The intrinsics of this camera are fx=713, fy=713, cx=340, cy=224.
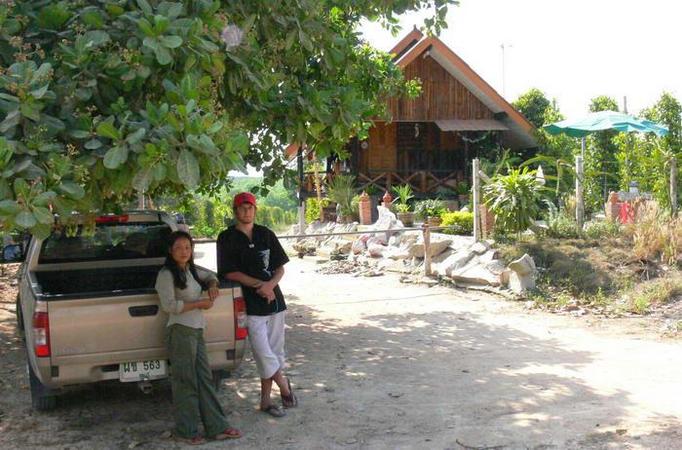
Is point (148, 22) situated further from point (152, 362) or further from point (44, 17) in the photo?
point (152, 362)

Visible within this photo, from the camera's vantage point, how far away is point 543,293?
1070cm

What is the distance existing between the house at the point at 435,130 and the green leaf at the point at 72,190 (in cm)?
1748

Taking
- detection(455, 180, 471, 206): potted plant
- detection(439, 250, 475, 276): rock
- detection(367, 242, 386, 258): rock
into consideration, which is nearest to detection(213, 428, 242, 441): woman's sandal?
detection(439, 250, 475, 276): rock

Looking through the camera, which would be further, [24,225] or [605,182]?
[605,182]

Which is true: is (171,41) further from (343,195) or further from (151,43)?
(343,195)

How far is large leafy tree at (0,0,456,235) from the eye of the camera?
3564mm

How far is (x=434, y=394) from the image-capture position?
630 centimetres

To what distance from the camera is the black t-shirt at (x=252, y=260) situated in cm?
576

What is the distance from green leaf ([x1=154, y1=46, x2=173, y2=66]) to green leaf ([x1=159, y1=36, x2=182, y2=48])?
0.10 feet

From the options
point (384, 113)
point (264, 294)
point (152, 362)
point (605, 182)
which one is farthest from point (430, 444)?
point (605, 182)

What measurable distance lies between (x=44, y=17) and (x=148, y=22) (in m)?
0.97

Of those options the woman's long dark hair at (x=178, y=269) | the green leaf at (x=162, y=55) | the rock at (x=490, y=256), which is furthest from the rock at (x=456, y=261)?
the green leaf at (x=162, y=55)

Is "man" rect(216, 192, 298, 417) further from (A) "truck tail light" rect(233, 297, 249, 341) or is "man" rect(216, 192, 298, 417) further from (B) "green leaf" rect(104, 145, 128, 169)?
(B) "green leaf" rect(104, 145, 128, 169)

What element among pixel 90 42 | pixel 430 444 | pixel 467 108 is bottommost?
pixel 430 444
